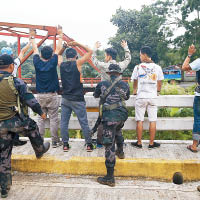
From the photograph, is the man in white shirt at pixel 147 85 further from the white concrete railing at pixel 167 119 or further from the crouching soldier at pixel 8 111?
the crouching soldier at pixel 8 111

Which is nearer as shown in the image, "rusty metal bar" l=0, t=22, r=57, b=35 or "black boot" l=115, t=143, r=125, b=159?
"black boot" l=115, t=143, r=125, b=159

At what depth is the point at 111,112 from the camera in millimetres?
3387

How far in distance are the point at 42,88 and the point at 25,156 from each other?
1.14 meters

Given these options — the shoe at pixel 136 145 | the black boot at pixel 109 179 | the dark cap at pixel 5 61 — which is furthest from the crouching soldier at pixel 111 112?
the dark cap at pixel 5 61

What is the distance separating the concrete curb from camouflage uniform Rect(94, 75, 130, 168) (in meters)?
0.39

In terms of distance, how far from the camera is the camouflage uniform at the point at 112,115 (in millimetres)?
3316

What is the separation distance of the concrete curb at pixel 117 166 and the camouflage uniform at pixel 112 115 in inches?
15.4

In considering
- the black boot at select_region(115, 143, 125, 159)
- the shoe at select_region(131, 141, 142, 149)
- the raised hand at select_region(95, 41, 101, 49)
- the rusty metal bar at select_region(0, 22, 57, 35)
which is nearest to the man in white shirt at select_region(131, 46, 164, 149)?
the shoe at select_region(131, 141, 142, 149)

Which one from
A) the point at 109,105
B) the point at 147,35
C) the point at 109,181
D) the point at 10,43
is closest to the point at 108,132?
the point at 109,105

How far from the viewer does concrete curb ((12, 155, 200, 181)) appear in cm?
350

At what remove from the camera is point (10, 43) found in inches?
3145

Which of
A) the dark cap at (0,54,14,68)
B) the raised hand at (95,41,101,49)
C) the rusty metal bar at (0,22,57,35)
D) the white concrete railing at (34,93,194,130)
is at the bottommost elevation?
the white concrete railing at (34,93,194,130)

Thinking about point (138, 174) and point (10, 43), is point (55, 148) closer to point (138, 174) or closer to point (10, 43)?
point (138, 174)

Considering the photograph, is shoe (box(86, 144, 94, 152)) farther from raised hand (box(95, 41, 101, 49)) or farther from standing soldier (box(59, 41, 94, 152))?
raised hand (box(95, 41, 101, 49))
